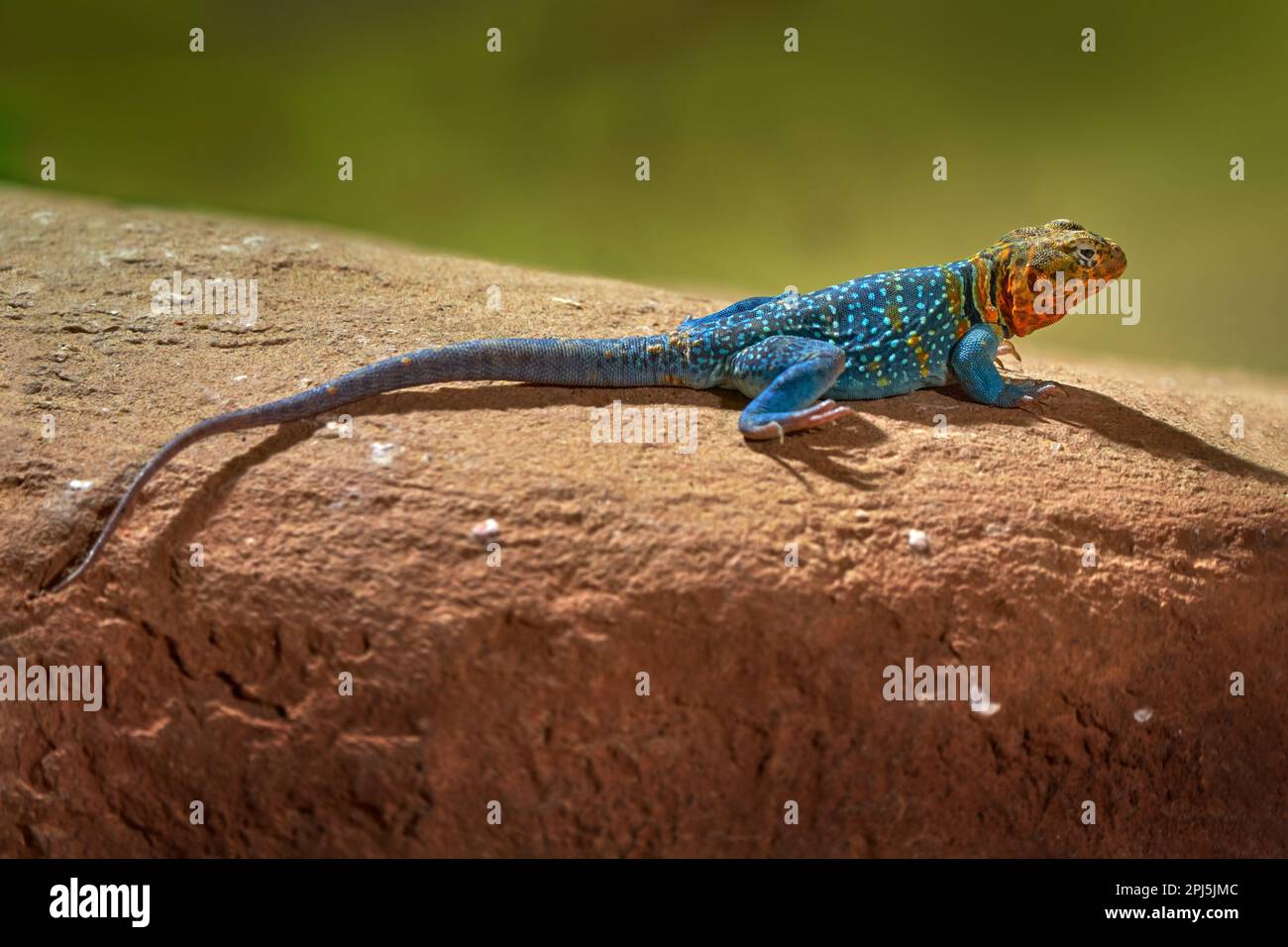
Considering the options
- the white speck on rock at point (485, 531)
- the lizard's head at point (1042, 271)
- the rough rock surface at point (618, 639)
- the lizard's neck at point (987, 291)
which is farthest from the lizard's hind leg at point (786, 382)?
the white speck on rock at point (485, 531)

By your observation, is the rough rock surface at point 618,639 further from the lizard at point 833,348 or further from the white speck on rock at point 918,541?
the lizard at point 833,348

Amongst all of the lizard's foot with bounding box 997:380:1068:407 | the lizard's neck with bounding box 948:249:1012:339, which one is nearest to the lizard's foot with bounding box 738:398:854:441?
the lizard's foot with bounding box 997:380:1068:407

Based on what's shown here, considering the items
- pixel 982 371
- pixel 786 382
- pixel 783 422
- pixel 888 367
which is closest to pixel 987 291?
pixel 982 371

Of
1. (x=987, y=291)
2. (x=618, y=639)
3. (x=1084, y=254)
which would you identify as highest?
(x=1084, y=254)

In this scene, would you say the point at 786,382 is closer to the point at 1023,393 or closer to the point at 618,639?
the point at 1023,393

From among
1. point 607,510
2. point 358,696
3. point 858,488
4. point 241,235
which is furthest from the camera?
point 241,235

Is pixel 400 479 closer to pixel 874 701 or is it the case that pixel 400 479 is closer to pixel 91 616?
pixel 91 616

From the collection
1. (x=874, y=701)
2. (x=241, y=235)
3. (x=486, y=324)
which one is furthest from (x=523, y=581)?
(x=241, y=235)
